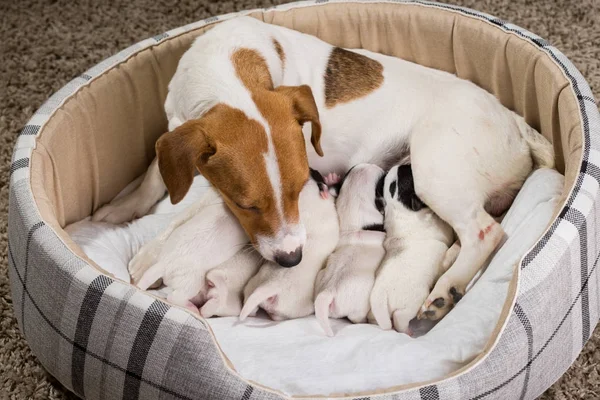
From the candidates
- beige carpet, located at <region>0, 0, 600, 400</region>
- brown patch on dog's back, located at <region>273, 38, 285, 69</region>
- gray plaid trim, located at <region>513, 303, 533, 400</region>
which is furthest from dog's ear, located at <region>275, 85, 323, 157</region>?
beige carpet, located at <region>0, 0, 600, 400</region>

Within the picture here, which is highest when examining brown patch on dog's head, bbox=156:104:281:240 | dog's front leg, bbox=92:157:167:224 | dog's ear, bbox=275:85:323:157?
dog's ear, bbox=275:85:323:157

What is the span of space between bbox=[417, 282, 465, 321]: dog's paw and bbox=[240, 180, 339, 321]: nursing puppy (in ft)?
1.26

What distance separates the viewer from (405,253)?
8.07 ft

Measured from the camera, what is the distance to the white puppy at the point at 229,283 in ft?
7.86

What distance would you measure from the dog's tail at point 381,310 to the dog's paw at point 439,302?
14 cm

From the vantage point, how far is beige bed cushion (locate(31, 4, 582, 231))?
8.76 ft

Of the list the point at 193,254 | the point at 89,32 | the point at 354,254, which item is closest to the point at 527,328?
the point at 354,254

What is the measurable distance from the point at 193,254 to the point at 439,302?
2.78 ft

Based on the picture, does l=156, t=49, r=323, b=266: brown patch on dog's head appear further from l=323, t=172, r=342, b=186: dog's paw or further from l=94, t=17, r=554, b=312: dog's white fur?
l=323, t=172, r=342, b=186: dog's paw

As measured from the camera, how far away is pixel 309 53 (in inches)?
111

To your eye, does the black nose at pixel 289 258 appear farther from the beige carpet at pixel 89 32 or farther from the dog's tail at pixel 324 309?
the beige carpet at pixel 89 32

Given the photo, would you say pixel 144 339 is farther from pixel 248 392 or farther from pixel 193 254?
pixel 193 254

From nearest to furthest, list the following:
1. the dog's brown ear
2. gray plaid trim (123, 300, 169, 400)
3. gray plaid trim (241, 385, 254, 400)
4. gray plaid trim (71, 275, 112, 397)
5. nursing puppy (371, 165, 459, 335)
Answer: gray plaid trim (241, 385, 254, 400), gray plaid trim (123, 300, 169, 400), gray plaid trim (71, 275, 112, 397), the dog's brown ear, nursing puppy (371, 165, 459, 335)

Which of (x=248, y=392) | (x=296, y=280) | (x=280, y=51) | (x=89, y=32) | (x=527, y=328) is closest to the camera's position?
(x=248, y=392)
